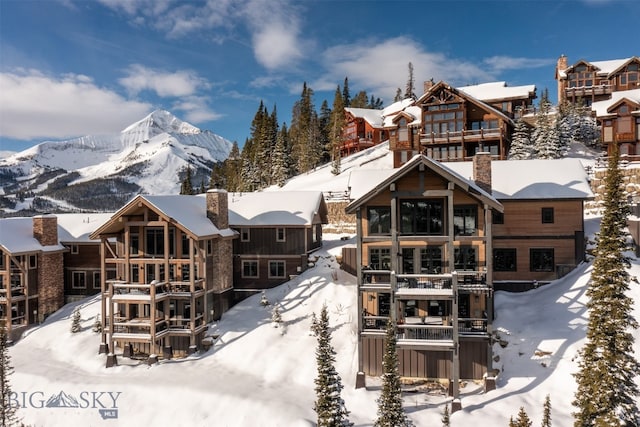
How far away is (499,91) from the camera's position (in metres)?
54.0

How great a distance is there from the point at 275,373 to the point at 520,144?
37217 millimetres

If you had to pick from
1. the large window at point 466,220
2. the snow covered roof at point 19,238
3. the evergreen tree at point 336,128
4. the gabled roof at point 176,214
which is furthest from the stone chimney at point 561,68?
the snow covered roof at point 19,238

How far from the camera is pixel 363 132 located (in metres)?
68.6

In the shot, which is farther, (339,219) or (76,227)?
(339,219)

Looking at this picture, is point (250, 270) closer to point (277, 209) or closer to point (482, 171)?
point (277, 209)

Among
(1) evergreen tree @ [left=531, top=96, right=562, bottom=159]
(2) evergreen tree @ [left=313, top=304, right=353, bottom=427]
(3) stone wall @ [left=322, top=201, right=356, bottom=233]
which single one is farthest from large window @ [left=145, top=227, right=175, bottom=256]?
(1) evergreen tree @ [left=531, top=96, right=562, bottom=159]

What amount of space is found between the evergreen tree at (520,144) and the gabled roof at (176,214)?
1289 inches

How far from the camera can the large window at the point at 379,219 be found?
21797mm

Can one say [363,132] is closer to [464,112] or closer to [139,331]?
[464,112]

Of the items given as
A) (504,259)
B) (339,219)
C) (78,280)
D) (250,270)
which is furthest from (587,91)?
(78,280)

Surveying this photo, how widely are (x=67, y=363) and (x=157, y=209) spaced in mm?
10992

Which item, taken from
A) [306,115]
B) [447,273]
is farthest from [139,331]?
[306,115]

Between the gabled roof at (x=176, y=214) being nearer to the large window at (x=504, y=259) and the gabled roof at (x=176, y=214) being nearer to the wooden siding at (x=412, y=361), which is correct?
the wooden siding at (x=412, y=361)

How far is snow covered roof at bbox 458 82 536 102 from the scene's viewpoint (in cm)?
5202
